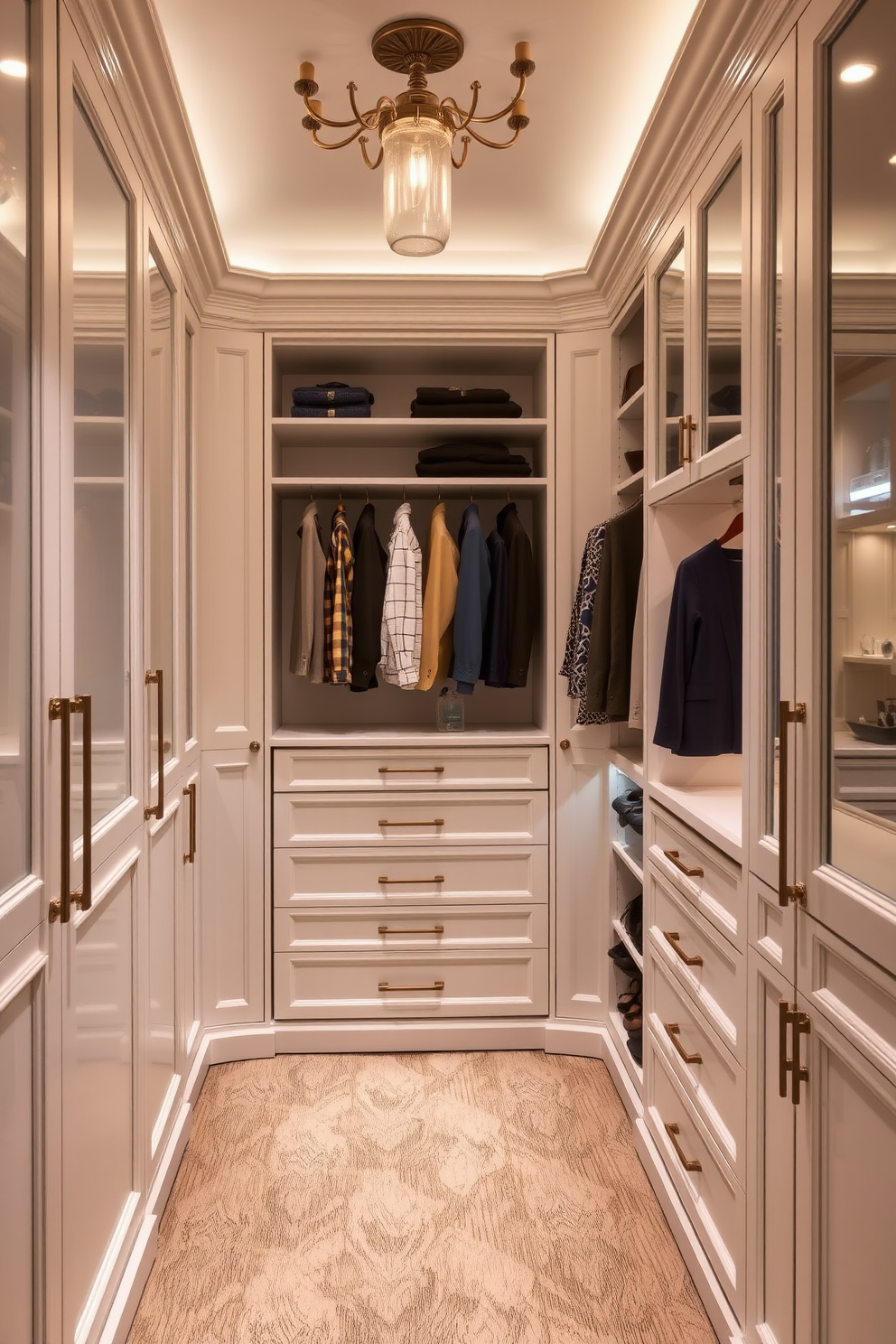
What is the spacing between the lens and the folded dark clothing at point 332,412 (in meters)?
3.05

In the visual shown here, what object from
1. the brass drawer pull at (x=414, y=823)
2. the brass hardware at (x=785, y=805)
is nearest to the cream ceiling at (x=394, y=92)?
the brass hardware at (x=785, y=805)

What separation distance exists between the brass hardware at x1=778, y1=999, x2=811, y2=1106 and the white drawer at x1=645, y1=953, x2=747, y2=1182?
24 centimetres

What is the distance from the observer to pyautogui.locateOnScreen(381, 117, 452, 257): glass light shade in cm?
182

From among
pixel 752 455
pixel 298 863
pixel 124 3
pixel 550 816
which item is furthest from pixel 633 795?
pixel 124 3

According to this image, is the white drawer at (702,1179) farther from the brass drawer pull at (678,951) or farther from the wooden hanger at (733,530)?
the wooden hanger at (733,530)

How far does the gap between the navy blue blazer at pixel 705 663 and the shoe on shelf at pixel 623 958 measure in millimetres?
945

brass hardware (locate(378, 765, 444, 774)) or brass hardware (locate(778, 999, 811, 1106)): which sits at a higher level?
brass hardware (locate(378, 765, 444, 774))

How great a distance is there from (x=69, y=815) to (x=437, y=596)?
190 cm

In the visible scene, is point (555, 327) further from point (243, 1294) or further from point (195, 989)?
point (243, 1294)

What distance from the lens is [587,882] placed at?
9.95 feet

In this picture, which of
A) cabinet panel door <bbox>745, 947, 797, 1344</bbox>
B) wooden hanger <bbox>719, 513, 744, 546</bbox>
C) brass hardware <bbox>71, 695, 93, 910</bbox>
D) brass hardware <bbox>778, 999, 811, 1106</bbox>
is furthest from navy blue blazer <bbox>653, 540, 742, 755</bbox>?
brass hardware <bbox>71, 695, 93, 910</bbox>

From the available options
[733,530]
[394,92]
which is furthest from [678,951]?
[394,92]

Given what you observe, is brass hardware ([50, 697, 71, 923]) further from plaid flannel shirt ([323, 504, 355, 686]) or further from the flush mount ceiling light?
plaid flannel shirt ([323, 504, 355, 686])

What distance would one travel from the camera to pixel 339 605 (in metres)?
3.04
